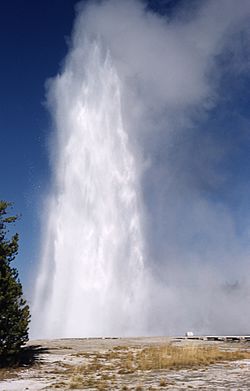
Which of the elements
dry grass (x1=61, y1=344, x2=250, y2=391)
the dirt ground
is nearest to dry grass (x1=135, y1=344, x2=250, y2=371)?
dry grass (x1=61, y1=344, x2=250, y2=391)

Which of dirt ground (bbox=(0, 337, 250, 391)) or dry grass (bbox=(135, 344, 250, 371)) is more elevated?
dry grass (bbox=(135, 344, 250, 371))

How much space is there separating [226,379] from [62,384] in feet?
25.0

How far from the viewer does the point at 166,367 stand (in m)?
24.7

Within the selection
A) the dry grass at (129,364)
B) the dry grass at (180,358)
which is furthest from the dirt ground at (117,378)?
the dry grass at (180,358)

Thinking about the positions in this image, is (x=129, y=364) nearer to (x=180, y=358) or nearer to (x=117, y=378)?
(x=180, y=358)

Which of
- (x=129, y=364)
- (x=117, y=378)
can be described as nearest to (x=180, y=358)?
(x=129, y=364)

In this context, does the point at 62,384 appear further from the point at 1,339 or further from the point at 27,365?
the point at 27,365

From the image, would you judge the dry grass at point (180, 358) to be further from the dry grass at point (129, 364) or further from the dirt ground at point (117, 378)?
the dirt ground at point (117, 378)

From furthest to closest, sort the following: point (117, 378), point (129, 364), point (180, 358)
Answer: point (180, 358) → point (129, 364) → point (117, 378)

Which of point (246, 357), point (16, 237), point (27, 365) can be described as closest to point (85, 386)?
point (27, 365)

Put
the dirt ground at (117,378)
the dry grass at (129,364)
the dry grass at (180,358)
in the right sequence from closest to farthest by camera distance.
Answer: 1. the dirt ground at (117,378)
2. the dry grass at (129,364)
3. the dry grass at (180,358)

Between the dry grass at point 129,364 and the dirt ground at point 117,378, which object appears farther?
the dry grass at point 129,364

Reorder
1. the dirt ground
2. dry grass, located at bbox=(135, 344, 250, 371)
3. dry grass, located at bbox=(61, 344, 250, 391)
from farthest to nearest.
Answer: dry grass, located at bbox=(135, 344, 250, 371) → dry grass, located at bbox=(61, 344, 250, 391) → the dirt ground

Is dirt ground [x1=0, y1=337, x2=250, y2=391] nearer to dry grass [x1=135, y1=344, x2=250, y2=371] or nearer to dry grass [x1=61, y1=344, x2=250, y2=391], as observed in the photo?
dry grass [x1=61, y1=344, x2=250, y2=391]
